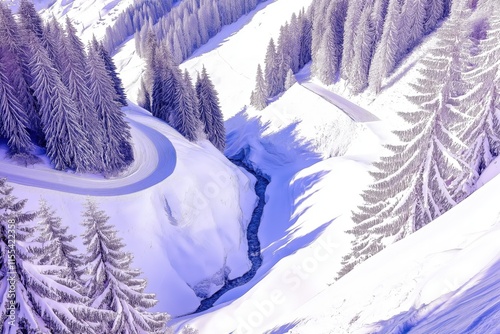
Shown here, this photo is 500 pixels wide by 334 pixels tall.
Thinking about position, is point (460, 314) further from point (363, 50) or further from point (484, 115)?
point (363, 50)

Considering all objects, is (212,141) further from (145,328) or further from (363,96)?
(145,328)

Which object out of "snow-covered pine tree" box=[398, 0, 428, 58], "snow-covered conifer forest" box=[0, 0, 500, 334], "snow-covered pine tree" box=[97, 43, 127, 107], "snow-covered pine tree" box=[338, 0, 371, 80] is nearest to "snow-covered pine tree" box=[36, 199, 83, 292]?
"snow-covered conifer forest" box=[0, 0, 500, 334]

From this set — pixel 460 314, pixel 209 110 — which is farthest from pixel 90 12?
pixel 460 314

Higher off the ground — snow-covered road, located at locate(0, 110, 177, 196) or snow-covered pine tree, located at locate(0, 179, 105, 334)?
snow-covered pine tree, located at locate(0, 179, 105, 334)

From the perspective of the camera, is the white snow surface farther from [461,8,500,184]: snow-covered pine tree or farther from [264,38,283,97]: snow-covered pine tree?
[264,38,283,97]: snow-covered pine tree

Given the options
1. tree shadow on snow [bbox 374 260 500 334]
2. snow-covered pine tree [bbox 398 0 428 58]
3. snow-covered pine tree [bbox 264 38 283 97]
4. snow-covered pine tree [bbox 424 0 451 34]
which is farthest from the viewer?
snow-covered pine tree [bbox 264 38 283 97]

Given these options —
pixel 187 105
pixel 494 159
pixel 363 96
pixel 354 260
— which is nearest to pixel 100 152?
pixel 187 105
